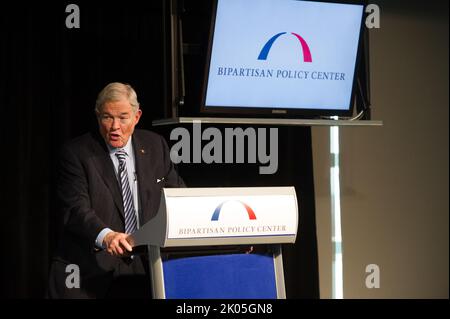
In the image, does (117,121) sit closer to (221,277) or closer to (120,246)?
(120,246)

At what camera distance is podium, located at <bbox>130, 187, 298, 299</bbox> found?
291 cm

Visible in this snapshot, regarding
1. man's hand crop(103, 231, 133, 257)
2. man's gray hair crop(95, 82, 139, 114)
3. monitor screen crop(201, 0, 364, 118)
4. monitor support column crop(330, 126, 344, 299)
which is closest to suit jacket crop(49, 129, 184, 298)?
man's gray hair crop(95, 82, 139, 114)

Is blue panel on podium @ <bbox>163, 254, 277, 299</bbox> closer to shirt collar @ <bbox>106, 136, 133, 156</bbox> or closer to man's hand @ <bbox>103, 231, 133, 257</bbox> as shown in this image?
man's hand @ <bbox>103, 231, 133, 257</bbox>

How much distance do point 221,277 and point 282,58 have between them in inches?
66.9

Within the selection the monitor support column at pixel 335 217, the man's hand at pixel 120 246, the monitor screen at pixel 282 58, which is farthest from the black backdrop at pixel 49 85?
the man's hand at pixel 120 246

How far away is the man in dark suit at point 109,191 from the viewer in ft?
12.5

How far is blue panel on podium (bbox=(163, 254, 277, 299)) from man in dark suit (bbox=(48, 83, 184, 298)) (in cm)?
80

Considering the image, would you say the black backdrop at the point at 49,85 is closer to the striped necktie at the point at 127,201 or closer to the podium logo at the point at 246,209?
the striped necktie at the point at 127,201

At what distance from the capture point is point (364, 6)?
450cm

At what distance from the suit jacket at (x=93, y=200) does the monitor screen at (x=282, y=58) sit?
0.49m
